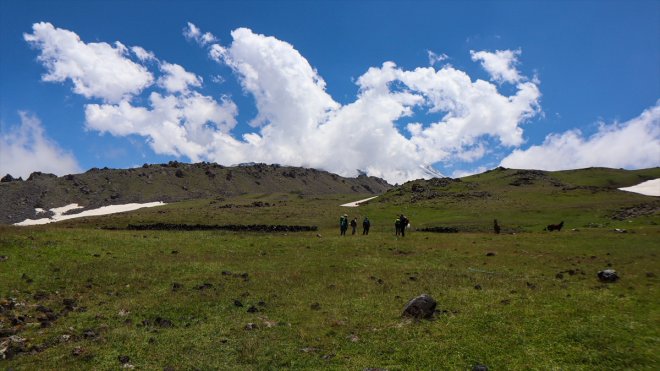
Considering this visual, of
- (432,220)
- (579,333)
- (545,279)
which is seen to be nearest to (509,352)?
(579,333)

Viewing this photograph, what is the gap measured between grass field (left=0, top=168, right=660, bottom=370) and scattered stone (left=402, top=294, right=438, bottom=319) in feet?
1.66

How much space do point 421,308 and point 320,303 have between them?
6.57 metres

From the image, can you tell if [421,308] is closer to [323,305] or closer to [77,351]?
[323,305]

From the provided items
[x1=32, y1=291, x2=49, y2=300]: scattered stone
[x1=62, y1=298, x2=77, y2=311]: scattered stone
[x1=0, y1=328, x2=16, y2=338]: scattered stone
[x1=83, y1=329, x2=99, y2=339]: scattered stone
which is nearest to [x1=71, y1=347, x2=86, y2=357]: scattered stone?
[x1=83, y1=329, x2=99, y2=339]: scattered stone

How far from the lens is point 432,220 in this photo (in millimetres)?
87938

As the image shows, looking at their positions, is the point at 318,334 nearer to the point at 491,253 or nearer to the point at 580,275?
the point at 580,275

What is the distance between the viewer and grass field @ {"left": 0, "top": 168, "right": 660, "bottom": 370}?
1827 centimetres

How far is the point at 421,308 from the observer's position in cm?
2292

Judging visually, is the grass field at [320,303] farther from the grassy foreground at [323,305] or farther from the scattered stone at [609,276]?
the scattered stone at [609,276]

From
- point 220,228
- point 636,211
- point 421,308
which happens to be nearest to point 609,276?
point 421,308

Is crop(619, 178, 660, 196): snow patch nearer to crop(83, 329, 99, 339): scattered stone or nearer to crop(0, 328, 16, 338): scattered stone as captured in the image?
crop(83, 329, 99, 339): scattered stone

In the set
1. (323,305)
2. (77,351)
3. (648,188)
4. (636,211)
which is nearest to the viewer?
(77,351)

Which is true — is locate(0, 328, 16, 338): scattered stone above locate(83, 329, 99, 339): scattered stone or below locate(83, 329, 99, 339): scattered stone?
above

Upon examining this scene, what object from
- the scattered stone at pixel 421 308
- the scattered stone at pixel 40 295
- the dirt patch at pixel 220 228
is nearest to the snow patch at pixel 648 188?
the dirt patch at pixel 220 228
